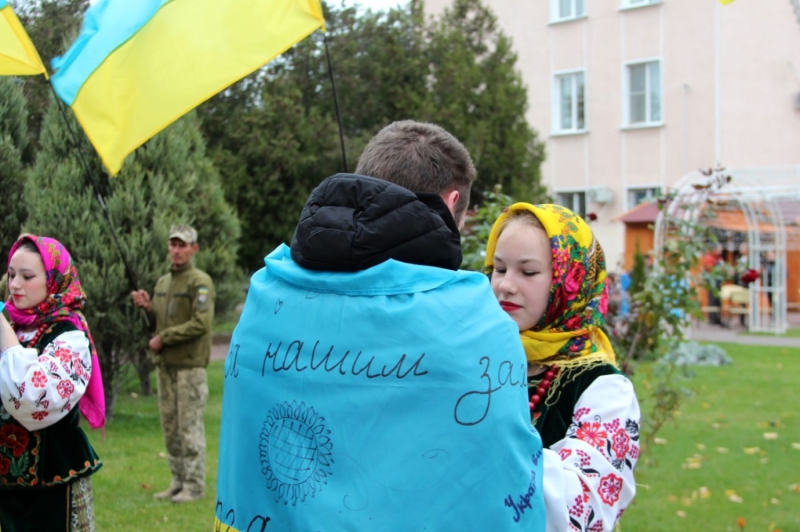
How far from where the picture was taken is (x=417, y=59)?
1955cm

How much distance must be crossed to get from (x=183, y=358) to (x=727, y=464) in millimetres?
4747

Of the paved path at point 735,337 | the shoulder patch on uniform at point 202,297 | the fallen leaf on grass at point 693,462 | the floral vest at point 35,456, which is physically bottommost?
the paved path at point 735,337

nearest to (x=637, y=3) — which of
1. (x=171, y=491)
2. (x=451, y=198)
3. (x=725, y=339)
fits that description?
(x=725, y=339)

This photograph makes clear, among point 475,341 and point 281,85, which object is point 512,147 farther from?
point 475,341

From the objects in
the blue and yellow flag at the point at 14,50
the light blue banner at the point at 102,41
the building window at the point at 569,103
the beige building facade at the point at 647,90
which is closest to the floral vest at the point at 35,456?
the light blue banner at the point at 102,41

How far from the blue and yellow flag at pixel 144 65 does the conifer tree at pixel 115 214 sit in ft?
18.8

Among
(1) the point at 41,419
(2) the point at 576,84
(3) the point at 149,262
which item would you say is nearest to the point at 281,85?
(3) the point at 149,262

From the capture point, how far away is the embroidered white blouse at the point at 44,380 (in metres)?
3.38

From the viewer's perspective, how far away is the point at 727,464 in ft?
25.0

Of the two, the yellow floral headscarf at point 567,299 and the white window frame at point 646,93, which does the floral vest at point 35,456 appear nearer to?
the yellow floral headscarf at point 567,299

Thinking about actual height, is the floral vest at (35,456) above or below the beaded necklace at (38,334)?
below

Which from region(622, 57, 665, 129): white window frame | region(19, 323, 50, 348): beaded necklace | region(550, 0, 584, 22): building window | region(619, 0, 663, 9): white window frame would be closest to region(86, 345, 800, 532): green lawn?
region(19, 323, 50, 348): beaded necklace

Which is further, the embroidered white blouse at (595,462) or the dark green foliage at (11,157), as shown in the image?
the dark green foliage at (11,157)

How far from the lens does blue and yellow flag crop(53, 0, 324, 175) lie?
366 cm
